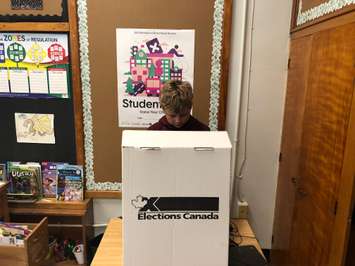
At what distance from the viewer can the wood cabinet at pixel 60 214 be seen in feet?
7.59

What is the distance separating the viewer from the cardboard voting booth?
3.73 feet

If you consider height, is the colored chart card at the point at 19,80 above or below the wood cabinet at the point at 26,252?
above

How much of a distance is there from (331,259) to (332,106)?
733 millimetres

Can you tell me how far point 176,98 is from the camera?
162cm

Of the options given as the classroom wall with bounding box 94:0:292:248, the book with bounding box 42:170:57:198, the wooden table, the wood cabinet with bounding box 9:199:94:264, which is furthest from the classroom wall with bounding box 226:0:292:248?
the book with bounding box 42:170:57:198

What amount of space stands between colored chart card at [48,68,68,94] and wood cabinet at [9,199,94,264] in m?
0.82

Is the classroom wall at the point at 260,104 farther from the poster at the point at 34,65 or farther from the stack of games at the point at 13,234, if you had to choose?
the poster at the point at 34,65

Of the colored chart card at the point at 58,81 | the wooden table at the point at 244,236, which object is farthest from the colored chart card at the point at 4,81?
the wooden table at the point at 244,236

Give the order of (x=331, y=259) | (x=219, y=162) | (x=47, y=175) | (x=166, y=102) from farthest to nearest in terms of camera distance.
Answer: (x=47, y=175)
(x=166, y=102)
(x=331, y=259)
(x=219, y=162)

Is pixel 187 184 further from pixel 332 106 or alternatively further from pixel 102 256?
pixel 332 106

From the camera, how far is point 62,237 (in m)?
2.52

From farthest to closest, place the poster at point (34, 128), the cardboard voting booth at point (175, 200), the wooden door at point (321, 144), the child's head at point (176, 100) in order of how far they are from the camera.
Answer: the poster at point (34, 128) → the child's head at point (176, 100) → the wooden door at point (321, 144) → the cardboard voting booth at point (175, 200)

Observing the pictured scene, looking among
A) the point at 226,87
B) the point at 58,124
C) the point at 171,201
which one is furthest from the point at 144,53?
the point at 171,201

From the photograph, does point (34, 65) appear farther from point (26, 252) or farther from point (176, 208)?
point (176, 208)
